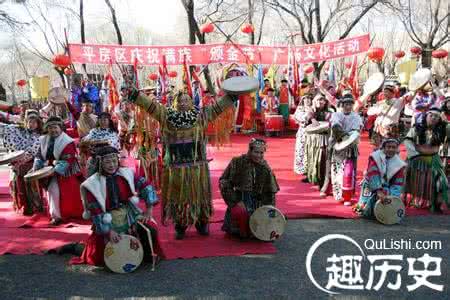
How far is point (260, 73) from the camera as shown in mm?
10844

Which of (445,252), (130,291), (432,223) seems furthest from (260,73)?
(130,291)

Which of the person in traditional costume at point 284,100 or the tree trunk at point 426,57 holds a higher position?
the tree trunk at point 426,57

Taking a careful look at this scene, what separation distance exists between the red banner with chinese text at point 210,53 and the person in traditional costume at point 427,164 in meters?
5.85

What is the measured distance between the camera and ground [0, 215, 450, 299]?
9.97 ft

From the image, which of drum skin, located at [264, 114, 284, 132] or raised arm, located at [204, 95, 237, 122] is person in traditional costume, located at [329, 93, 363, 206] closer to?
raised arm, located at [204, 95, 237, 122]

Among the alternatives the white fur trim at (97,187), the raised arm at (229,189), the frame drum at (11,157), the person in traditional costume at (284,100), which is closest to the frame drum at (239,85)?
the raised arm at (229,189)

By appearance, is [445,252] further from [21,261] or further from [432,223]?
[21,261]

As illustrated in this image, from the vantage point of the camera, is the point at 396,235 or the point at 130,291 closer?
the point at 130,291

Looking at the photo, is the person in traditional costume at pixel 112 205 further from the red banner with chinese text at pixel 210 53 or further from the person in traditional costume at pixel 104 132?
the red banner with chinese text at pixel 210 53

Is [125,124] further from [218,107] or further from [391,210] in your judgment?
[391,210]

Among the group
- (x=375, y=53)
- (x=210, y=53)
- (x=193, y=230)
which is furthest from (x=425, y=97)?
(x=210, y=53)

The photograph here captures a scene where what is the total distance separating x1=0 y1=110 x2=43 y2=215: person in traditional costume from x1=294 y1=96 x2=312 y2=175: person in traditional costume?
344 cm

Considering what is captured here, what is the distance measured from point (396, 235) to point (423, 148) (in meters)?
1.34

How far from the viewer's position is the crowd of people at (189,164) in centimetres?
349
